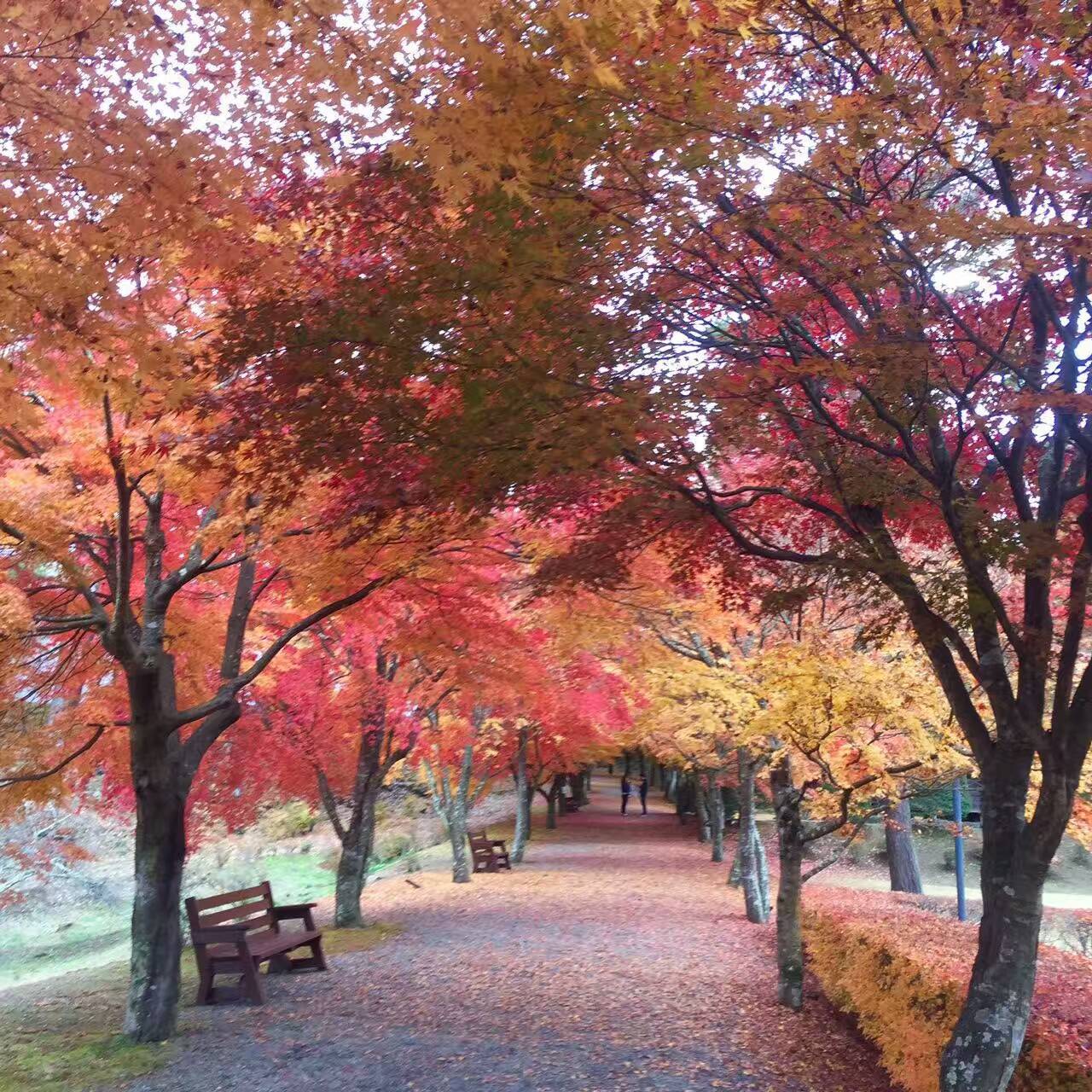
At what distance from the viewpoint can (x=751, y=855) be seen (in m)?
14.2

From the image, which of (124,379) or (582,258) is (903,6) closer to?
(582,258)

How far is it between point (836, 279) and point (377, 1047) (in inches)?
281

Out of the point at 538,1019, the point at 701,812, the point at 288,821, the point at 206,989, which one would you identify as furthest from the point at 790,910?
the point at 288,821

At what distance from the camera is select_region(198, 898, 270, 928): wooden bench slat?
9414mm

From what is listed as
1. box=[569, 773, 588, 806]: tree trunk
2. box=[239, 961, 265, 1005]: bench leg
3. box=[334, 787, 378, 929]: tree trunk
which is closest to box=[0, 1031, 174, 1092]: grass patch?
box=[239, 961, 265, 1005]: bench leg

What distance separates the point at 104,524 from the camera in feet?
29.5

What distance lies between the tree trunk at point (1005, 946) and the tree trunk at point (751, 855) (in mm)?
8784

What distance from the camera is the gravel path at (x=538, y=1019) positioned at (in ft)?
22.8

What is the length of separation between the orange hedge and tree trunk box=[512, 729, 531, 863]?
15.2 m

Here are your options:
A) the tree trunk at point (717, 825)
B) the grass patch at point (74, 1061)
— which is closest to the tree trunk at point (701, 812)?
the tree trunk at point (717, 825)

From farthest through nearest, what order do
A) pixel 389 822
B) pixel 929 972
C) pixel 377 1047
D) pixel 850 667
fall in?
pixel 389 822 → pixel 850 667 → pixel 377 1047 → pixel 929 972

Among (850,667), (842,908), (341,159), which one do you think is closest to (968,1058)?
(850,667)

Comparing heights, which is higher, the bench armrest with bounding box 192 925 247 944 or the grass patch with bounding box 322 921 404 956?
the bench armrest with bounding box 192 925 247 944

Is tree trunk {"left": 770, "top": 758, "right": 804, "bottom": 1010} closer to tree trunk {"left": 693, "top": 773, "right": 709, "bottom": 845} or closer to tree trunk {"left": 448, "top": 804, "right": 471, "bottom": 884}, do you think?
tree trunk {"left": 448, "top": 804, "right": 471, "bottom": 884}
